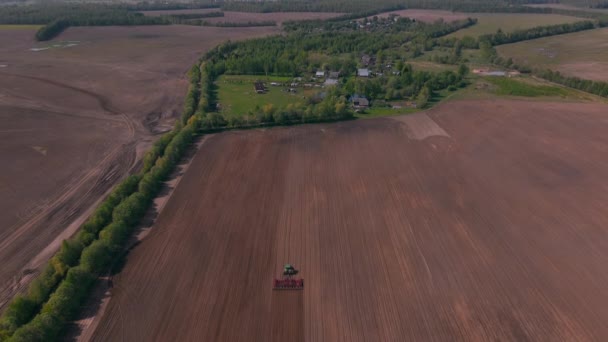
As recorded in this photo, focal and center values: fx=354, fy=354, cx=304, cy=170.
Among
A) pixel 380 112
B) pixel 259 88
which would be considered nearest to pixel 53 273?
→ pixel 380 112

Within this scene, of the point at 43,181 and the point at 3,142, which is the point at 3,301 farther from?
the point at 3,142

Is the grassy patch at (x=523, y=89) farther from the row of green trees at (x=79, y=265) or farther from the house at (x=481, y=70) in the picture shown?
the row of green trees at (x=79, y=265)

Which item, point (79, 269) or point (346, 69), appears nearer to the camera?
point (79, 269)

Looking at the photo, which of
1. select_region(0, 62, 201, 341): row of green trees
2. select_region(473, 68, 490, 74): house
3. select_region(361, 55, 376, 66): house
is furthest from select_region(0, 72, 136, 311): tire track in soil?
select_region(473, 68, 490, 74): house

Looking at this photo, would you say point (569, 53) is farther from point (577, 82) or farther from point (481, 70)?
point (577, 82)

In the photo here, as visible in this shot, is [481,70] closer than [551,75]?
No

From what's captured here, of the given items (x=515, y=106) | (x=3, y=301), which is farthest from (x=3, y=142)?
(x=515, y=106)
